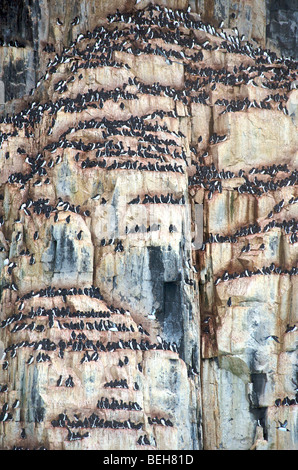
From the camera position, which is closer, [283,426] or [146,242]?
[283,426]

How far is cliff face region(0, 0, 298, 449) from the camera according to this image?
2931 inches

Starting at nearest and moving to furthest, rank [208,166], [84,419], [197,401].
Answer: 1. [84,419]
2. [197,401]
3. [208,166]

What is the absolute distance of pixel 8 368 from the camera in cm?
7488

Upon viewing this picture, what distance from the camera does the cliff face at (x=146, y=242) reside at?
7444cm

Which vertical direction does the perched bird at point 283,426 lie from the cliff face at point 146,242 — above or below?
below

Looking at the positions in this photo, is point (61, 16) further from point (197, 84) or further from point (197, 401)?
point (197, 401)

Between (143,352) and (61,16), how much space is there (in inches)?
967

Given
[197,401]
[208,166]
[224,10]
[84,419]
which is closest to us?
[84,419]

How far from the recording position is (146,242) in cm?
7819

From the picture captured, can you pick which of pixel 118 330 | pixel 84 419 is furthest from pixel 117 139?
pixel 84 419

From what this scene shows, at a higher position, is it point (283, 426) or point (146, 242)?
point (146, 242)

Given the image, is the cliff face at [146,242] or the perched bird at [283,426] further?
the perched bird at [283,426]

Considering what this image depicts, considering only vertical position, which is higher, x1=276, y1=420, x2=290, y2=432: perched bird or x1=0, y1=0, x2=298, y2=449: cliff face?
x1=0, y1=0, x2=298, y2=449: cliff face

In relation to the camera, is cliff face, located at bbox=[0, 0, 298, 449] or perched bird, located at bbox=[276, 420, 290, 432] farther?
perched bird, located at bbox=[276, 420, 290, 432]
